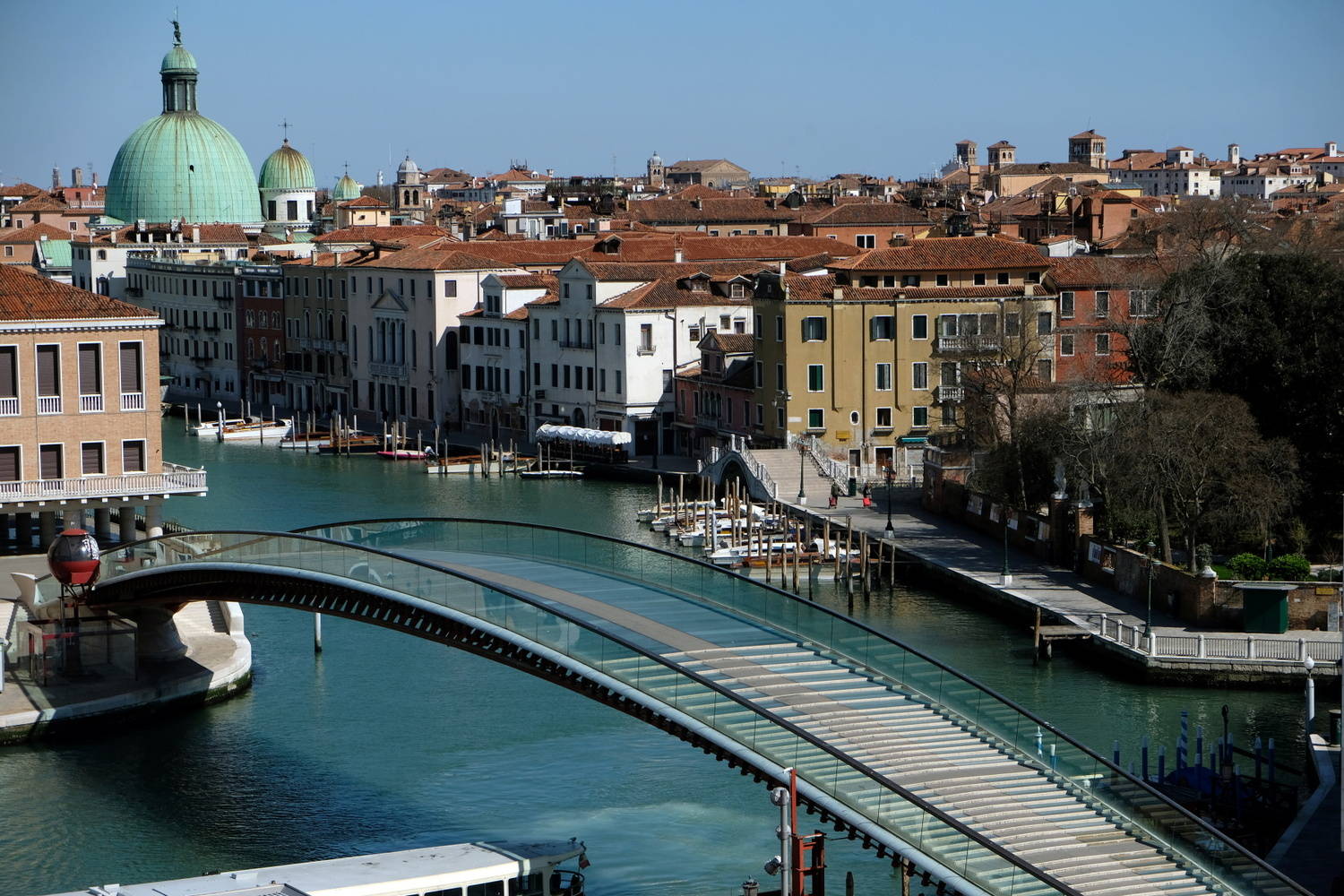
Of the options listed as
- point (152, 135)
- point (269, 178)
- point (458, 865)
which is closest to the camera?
point (458, 865)

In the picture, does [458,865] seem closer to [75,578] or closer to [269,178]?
[75,578]

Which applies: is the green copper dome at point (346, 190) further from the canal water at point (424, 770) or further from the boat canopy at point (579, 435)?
the canal water at point (424, 770)

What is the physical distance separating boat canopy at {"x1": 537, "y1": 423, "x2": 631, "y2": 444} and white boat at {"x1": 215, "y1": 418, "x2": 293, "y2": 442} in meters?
8.64

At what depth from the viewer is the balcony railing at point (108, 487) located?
24.9 meters

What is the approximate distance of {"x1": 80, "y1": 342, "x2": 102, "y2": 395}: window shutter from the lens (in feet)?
83.6

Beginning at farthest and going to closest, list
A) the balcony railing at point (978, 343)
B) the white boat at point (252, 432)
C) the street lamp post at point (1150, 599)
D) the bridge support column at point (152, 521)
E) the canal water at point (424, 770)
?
the white boat at point (252, 432), the balcony railing at point (978, 343), the bridge support column at point (152, 521), the street lamp post at point (1150, 599), the canal water at point (424, 770)

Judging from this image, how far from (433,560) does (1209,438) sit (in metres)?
12.3

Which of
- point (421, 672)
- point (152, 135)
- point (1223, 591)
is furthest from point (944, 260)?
point (152, 135)

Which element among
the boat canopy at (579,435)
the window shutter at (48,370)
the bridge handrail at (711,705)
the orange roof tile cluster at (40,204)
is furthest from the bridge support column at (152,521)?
the orange roof tile cluster at (40,204)

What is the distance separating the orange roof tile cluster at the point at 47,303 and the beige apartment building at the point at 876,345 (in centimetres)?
1482

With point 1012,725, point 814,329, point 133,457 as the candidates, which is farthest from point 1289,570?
point 814,329

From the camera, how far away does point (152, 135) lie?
78.3 metres

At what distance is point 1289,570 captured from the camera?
24094mm

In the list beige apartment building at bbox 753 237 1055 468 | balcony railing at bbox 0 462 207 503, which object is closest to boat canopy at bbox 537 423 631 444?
beige apartment building at bbox 753 237 1055 468
